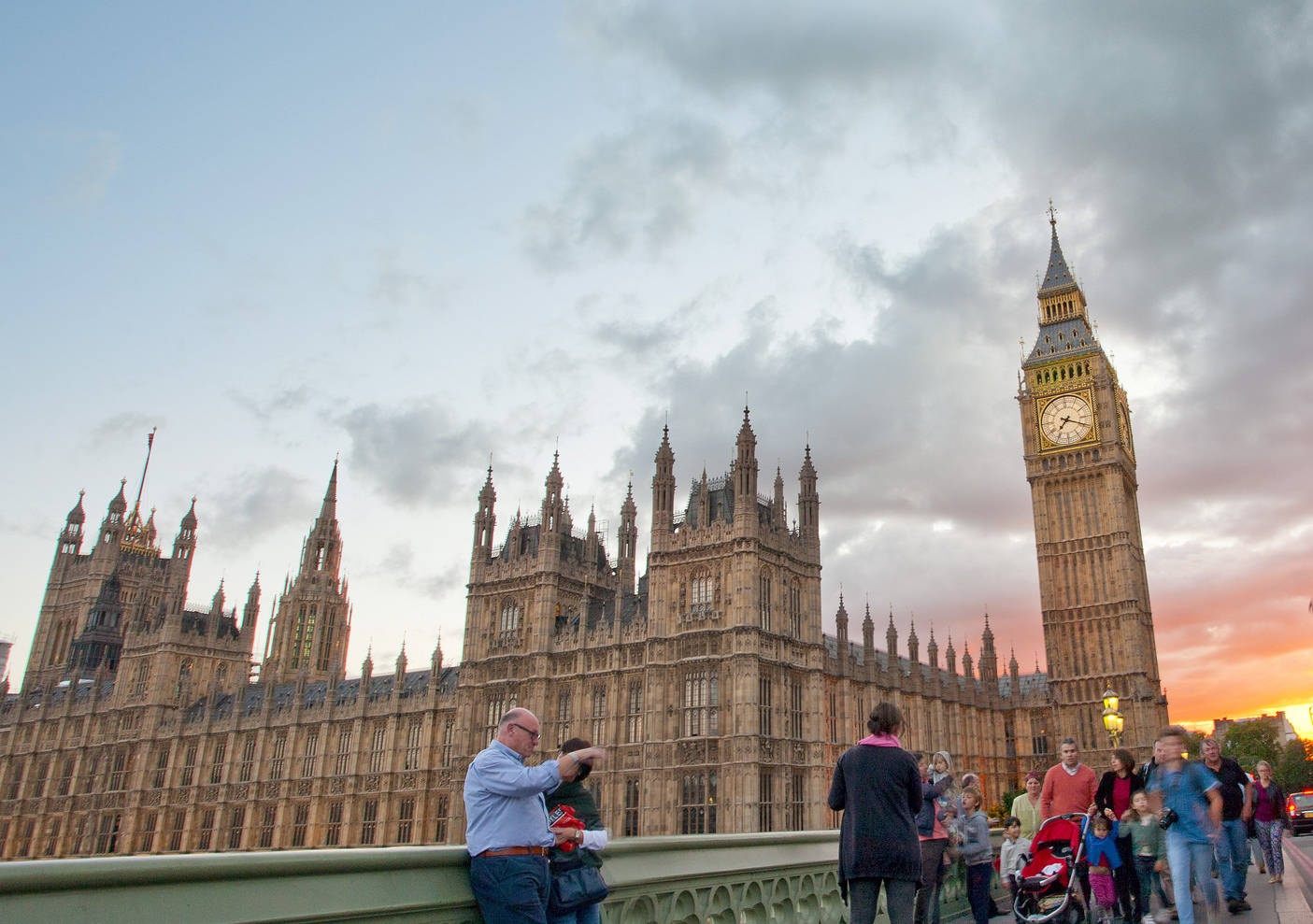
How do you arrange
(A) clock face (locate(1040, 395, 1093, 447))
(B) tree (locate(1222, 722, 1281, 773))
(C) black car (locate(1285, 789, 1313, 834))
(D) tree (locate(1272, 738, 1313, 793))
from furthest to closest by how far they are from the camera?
(D) tree (locate(1272, 738, 1313, 793)) < (B) tree (locate(1222, 722, 1281, 773)) < (A) clock face (locate(1040, 395, 1093, 447)) < (C) black car (locate(1285, 789, 1313, 834))

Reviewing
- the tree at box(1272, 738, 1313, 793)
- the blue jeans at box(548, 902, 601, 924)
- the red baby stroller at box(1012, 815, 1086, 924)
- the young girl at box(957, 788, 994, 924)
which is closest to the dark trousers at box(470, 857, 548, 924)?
the blue jeans at box(548, 902, 601, 924)

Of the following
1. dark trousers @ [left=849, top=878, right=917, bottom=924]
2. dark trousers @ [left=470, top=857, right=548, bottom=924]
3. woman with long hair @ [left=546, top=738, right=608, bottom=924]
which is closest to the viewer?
dark trousers @ [left=470, top=857, right=548, bottom=924]

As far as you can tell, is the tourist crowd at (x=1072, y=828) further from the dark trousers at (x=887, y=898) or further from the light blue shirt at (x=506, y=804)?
the light blue shirt at (x=506, y=804)

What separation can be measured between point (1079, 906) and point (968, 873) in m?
1.50

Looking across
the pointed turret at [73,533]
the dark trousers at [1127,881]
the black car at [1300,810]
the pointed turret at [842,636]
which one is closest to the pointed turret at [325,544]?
the pointed turret at [73,533]

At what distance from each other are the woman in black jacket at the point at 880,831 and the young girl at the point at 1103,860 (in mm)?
4449

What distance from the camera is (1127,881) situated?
1159cm

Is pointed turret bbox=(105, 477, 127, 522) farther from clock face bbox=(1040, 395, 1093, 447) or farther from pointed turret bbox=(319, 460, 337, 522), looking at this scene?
clock face bbox=(1040, 395, 1093, 447)

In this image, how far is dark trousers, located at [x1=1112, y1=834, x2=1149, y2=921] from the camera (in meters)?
11.4

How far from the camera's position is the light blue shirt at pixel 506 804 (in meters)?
6.04

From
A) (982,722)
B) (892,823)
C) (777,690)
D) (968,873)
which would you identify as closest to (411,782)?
(777,690)

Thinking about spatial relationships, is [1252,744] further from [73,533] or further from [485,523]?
[73,533]

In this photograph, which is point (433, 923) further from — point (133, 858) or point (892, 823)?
point (892, 823)

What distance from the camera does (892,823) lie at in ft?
25.2
